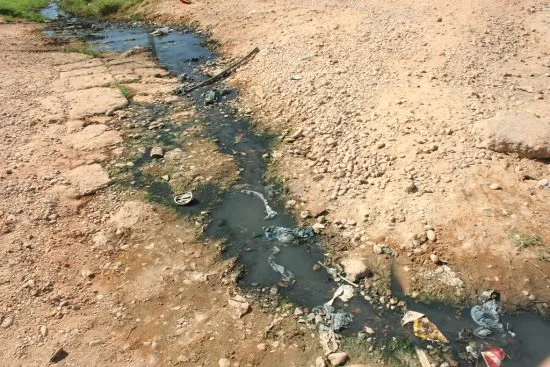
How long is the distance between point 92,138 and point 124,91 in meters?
1.92

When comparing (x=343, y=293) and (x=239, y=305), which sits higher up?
(x=343, y=293)

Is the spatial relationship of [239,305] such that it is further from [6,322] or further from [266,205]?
[6,322]

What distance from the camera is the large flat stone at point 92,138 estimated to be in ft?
22.7

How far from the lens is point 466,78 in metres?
6.88

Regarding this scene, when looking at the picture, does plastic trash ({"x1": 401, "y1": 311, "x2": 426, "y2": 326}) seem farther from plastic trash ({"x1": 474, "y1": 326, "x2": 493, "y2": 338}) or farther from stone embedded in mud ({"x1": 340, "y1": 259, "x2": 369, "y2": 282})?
stone embedded in mud ({"x1": 340, "y1": 259, "x2": 369, "y2": 282})

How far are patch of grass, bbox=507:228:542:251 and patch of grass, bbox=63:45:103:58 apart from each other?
33.3ft

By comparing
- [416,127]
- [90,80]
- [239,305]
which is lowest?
[90,80]

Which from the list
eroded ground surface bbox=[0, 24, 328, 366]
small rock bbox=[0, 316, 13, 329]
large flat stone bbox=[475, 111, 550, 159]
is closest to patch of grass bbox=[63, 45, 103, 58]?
eroded ground surface bbox=[0, 24, 328, 366]

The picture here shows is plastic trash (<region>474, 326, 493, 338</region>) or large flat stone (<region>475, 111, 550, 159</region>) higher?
large flat stone (<region>475, 111, 550, 159</region>)

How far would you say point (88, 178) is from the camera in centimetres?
616

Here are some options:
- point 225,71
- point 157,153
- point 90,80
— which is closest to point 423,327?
point 157,153

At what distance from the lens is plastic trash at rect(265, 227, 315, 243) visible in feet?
16.7

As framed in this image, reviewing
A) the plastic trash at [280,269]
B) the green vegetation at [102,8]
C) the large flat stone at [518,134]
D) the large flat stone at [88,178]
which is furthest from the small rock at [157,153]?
the green vegetation at [102,8]

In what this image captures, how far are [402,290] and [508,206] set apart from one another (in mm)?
1768
